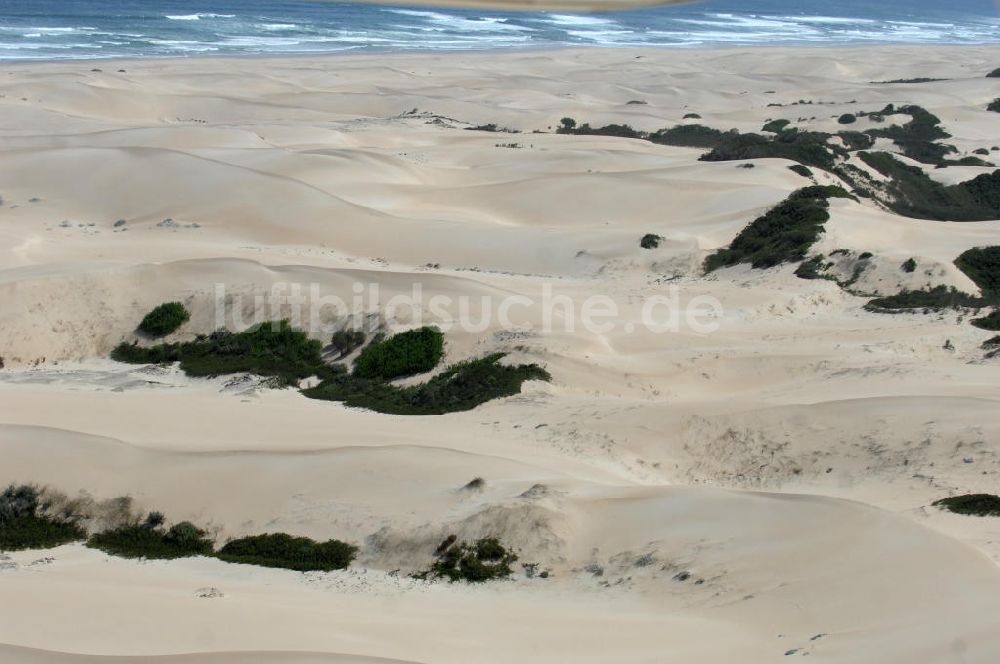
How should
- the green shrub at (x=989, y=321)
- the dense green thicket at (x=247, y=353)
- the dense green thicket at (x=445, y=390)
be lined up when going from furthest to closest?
the green shrub at (x=989, y=321), the dense green thicket at (x=247, y=353), the dense green thicket at (x=445, y=390)

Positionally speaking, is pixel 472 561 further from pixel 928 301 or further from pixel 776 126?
pixel 776 126

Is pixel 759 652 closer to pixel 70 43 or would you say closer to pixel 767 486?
pixel 767 486

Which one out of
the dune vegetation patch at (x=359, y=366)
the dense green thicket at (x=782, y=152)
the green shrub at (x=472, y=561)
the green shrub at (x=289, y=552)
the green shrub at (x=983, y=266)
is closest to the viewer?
the green shrub at (x=472, y=561)

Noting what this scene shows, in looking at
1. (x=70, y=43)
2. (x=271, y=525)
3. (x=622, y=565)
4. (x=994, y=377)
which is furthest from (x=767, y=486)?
(x=70, y=43)

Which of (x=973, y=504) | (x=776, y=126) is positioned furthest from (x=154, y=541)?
(x=776, y=126)

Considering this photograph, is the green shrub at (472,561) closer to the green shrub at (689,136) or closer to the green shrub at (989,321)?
the green shrub at (989,321)

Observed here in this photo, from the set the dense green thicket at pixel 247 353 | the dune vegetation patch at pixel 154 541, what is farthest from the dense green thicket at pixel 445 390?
the dune vegetation patch at pixel 154 541
